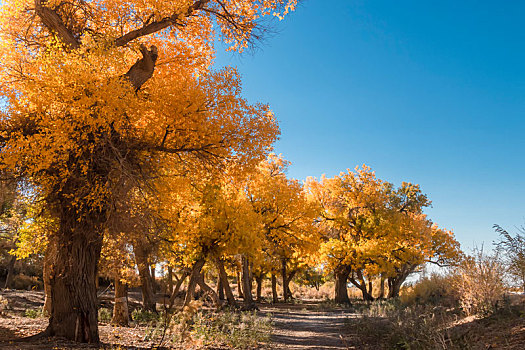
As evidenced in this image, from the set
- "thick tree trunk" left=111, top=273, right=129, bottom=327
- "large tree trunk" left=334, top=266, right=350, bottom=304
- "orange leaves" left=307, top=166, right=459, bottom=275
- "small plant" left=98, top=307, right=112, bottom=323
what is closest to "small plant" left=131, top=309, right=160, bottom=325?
"small plant" left=98, top=307, right=112, bottom=323

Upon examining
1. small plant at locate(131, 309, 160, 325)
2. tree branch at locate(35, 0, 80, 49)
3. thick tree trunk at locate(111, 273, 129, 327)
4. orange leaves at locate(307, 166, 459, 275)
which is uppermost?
tree branch at locate(35, 0, 80, 49)

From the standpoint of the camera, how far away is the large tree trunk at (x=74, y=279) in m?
8.01

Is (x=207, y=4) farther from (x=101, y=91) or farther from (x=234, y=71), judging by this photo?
(x=101, y=91)

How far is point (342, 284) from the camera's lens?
1084 inches

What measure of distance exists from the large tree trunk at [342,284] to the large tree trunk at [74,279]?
21315 mm

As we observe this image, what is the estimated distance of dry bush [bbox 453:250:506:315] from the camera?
8781 mm

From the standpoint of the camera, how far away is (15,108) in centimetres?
727

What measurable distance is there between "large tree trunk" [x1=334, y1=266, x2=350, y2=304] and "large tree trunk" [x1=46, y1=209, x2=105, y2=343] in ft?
69.9

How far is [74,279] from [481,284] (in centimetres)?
971

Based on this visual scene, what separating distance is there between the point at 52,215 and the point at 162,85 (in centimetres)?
419

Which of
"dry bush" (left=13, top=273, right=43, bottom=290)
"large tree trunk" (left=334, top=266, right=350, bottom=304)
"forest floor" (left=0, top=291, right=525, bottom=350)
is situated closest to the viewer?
"forest floor" (left=0, top=291, right=525, bottom=350)

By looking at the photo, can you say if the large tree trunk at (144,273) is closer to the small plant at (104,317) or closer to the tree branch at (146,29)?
the small plant at (104,317)

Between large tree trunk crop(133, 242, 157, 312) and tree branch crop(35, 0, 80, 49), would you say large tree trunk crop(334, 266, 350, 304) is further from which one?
tree branch crop(35, 0, 80, 49)

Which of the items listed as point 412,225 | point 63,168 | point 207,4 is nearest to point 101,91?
point 63,168
